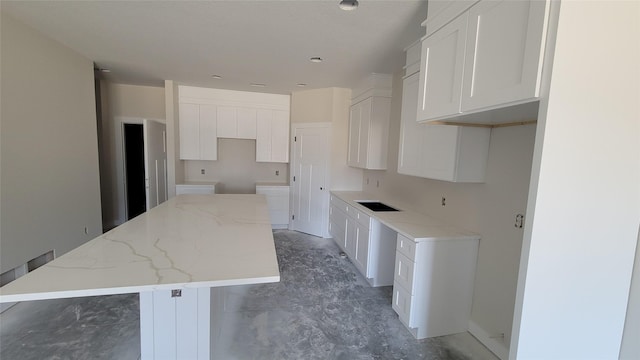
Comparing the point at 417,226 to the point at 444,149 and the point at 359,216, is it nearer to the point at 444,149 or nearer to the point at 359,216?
the point at 444,149

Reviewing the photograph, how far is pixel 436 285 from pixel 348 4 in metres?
2.19

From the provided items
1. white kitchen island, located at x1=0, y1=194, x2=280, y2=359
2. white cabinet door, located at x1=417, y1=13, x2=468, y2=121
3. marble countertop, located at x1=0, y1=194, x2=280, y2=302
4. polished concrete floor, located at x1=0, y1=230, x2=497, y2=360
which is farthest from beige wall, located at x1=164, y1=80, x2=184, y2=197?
white cabinet door, located at x1=417, y1=13, x2=468, y2=121

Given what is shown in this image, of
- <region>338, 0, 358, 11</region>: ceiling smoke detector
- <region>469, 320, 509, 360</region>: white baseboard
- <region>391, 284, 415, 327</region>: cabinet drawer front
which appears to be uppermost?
<region>338, 0, 358, 11</region>: ceiling smoke detector

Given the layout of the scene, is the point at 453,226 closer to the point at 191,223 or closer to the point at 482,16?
the point at 482,16

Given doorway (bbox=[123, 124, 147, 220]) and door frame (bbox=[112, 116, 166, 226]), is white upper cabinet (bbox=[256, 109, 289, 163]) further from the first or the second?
doorway (bbox=[123, 124, 147, 220])

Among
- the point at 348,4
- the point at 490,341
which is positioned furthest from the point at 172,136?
the point at 490,341

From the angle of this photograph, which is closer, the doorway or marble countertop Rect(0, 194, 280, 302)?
marble countertop Rect(0, 194, 280, 302)

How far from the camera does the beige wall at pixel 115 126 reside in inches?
186

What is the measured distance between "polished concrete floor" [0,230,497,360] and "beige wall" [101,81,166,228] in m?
2.69

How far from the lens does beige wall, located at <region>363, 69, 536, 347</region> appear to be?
73.9 inches

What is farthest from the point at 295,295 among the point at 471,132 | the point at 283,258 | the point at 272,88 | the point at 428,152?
the point at 272,88

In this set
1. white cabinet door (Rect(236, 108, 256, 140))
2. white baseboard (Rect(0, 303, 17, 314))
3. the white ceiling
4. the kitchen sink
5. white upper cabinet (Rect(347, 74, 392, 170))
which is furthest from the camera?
white cabinet door (Rect(236, 108, 256, 140))

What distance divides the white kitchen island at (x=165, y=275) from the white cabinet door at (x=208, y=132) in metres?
3.11

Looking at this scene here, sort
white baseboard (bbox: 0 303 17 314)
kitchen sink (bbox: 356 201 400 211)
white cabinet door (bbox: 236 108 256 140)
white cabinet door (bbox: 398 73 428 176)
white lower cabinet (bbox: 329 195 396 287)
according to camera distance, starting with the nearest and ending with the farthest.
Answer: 1. white baseboard (bbox: 0 303 17 314)
2. white cabinet door (bbox: 398 73 428 176)
3. white lower cabinet (bbox: 329 195 396 287)
4. kitchen sink (bbox: 356 201 400 211)
5. white cabinet door (bbox: 236 108 256 140)
